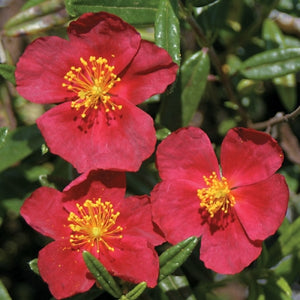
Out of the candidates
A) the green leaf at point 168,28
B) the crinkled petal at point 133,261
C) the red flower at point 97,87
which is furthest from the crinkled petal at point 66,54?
the crinkled petal at point 133,261

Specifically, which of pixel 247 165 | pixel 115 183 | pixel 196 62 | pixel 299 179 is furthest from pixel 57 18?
pixel 299 179

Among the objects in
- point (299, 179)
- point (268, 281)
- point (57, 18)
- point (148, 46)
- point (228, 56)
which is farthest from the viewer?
point (228, 56)

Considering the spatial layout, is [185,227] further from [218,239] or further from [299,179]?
[299,179]

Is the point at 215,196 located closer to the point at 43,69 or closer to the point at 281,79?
the point at 43,69

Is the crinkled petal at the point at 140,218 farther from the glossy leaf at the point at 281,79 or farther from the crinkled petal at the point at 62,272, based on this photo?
the glossy leaf at the point at 281,79

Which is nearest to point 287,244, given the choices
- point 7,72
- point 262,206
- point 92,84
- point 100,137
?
point 262,206
